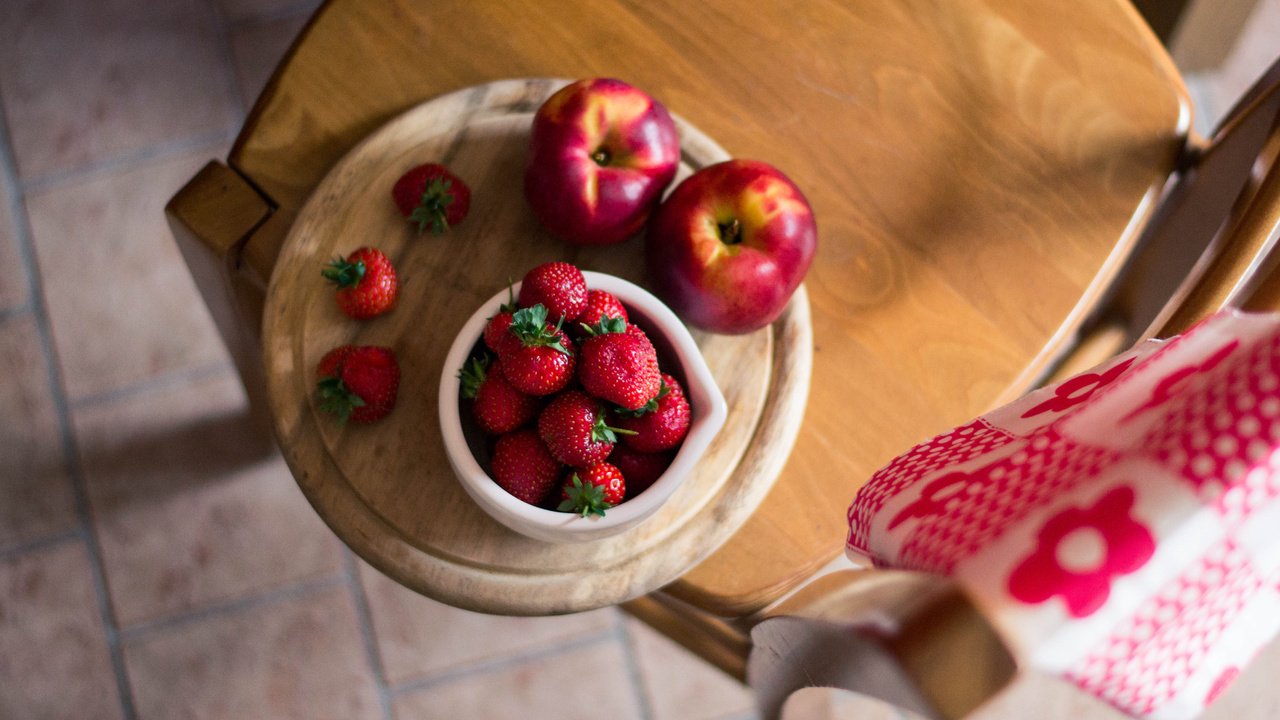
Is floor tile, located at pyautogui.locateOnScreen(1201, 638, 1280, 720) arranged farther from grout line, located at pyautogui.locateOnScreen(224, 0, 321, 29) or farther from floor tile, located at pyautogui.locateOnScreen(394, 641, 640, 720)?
grout line, located at pyautogui.locateOnScreen(224, 0, 321, 29)

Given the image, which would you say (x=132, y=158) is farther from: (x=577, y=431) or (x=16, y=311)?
(x=577, y=431)

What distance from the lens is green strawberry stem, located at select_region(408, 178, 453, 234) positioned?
707mm

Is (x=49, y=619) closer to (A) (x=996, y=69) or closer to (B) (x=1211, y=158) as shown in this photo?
(A) (x=996, y=69)

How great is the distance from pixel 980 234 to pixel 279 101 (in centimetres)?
57

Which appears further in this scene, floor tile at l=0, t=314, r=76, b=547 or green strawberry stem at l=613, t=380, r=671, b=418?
floor tile at l=0, t=314, r=76, b=547

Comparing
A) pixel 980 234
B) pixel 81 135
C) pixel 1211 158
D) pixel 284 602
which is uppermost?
pixel 1211 158

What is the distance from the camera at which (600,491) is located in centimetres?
61

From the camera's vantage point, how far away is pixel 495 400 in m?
0.63

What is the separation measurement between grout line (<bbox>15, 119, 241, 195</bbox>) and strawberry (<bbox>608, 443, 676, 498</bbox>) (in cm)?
101

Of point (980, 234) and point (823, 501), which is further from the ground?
point (980, 234)

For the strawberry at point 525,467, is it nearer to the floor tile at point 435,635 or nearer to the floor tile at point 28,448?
the floor tile at point 435,635

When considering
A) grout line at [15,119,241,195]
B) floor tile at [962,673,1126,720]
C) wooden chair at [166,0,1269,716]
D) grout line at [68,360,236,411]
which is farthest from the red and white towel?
grout line at [15,119,241,195]

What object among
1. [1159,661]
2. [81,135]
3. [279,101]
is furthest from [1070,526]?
[81,135]

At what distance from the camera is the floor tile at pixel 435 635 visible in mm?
1290
